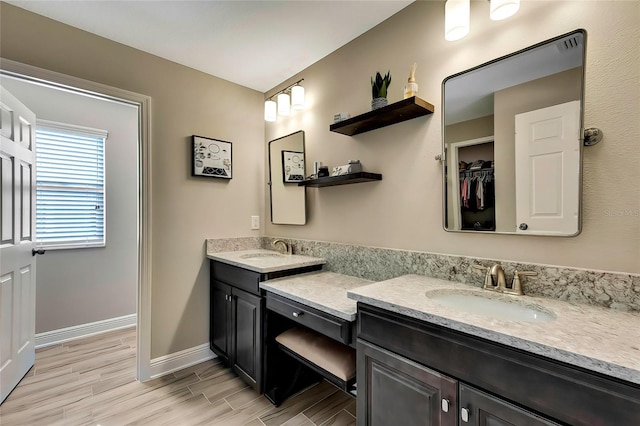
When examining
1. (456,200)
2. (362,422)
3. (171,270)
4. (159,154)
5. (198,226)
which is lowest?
(362,422)

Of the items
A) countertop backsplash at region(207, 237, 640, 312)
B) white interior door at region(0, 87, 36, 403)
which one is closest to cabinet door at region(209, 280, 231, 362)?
countertop backsplash at region(207, 237, 640, 312)

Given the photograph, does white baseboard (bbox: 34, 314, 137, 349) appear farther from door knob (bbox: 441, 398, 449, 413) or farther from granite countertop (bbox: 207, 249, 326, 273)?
door knob (bbox: 441, 398, 449, 413)

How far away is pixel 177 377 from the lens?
2158 mm

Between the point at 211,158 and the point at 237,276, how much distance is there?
3.56 feet

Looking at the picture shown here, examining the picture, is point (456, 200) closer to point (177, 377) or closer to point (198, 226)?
point (198, 226)

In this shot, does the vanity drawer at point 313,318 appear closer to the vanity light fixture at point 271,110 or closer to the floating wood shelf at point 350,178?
the floating wood shelf at point 350,178

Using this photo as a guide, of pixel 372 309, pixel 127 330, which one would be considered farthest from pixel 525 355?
pixel 127 330

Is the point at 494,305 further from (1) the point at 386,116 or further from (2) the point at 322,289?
(1) the point at 386,116

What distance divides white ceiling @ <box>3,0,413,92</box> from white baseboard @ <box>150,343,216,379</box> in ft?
7.84

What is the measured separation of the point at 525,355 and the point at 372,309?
1.69ft

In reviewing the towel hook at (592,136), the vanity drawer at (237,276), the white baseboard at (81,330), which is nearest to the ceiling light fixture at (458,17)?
the towel hook at (592,136)

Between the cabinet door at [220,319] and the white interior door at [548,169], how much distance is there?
1973 millimetres

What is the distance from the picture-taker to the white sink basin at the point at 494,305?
1095 millimetres

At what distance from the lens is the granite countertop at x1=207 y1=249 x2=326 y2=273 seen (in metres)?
1.85
